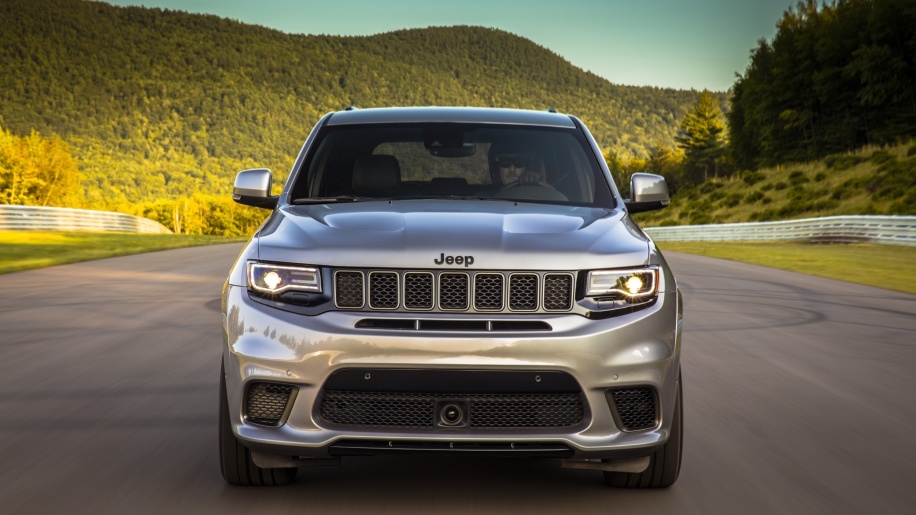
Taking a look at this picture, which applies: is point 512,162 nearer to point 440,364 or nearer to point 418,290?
point 418,290

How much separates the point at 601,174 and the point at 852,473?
1893 mm

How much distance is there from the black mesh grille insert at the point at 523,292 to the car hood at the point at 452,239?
5cm

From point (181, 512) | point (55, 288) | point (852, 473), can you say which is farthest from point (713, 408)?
point (55, 288)

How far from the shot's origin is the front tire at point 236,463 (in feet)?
14.1

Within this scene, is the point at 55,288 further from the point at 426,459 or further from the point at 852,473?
the point at 852,473

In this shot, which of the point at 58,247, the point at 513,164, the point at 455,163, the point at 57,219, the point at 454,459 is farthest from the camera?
the point at 57,219

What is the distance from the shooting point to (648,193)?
18.5 ft

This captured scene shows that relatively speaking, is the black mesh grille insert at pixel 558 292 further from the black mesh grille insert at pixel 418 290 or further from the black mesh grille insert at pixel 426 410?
the black mesh grille insert at pixel 418 290

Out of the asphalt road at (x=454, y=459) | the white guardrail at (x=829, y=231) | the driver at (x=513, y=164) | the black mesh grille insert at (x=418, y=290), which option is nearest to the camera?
the black mesh grille insert at (x=418, y=290)

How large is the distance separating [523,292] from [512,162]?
6.63 feet

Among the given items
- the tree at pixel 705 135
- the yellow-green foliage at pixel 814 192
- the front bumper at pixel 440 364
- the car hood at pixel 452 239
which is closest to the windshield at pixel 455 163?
the car hood at pixel 452 239

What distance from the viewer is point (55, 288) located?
14.6 m

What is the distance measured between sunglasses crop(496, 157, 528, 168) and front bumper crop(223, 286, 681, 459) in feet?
6.61

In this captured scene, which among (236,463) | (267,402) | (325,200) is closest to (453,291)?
(267,402)
